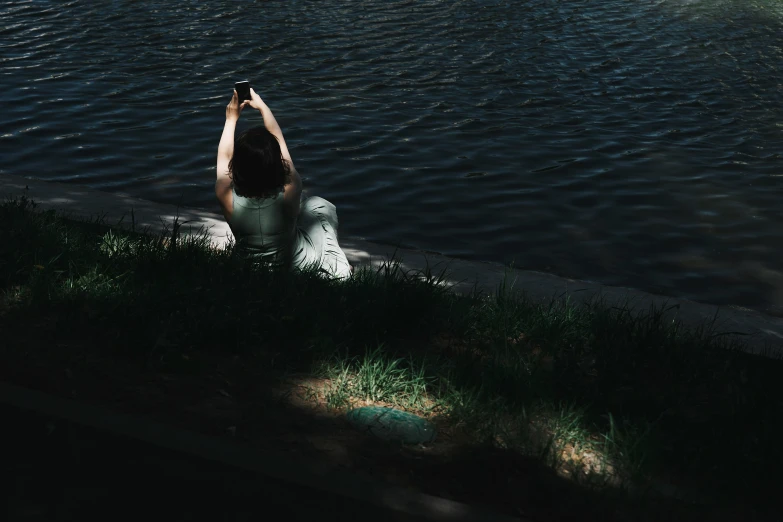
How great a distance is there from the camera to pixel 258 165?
4.92 metres

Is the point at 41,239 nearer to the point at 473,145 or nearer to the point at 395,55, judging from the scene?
the point at 473,145

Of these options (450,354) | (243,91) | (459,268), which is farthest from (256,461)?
(243,91)

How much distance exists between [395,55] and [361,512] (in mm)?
10078

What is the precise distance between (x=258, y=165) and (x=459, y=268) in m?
1.48

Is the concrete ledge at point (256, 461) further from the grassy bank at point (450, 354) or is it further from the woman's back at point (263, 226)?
the woman's back at point (263, 226)

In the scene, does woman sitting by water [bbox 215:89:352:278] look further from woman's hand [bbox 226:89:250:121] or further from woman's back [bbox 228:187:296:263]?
woman's hand [bbox 226:89:250:121]

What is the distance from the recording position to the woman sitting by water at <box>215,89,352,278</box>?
4.91 m

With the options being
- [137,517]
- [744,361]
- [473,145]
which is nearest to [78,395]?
[137,517]

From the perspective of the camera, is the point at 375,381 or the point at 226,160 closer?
the point at 375,381

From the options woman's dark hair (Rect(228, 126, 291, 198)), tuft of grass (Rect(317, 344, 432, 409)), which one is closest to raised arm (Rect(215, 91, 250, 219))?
woman's dark hair (Rect(228, 126, 291, 198))

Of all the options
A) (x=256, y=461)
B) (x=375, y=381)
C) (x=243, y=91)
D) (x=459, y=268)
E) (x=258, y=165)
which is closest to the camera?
(x=256, y=461)

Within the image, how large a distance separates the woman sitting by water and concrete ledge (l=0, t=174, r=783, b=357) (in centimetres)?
42

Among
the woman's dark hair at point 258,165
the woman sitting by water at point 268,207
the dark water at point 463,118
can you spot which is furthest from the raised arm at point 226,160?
the dark water at point 463,118

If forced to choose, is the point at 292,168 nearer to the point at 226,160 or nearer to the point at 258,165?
the point at 258,165
